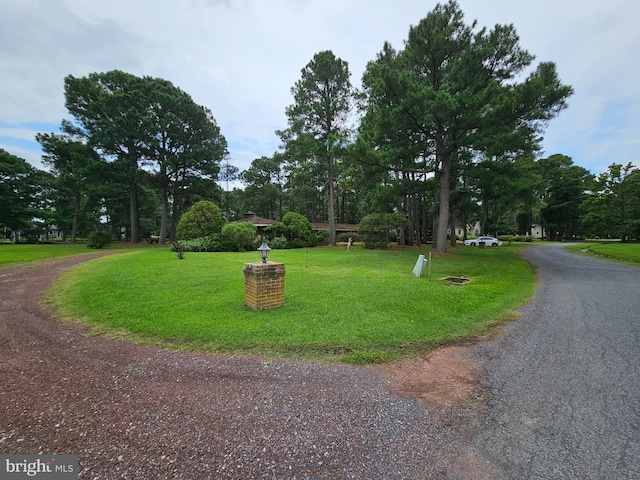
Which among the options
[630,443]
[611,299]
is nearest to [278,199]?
[611,299]

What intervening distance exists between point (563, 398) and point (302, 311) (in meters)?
3.67

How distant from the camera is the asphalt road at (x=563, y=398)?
5.85 feet

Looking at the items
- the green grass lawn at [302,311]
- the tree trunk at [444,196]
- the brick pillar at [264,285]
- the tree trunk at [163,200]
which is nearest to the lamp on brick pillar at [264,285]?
the brick pillar at [264,285]

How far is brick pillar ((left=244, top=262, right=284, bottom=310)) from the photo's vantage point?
506 centimetres

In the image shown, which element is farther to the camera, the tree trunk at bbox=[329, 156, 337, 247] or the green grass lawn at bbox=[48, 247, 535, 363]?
the tree trunk at bbox=[329, 156, 337, 247]

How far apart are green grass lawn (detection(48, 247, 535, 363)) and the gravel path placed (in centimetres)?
45

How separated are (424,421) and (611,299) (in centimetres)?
682

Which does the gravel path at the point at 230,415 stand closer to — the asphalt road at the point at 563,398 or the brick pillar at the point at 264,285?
the asphalt road at the point at 563,398

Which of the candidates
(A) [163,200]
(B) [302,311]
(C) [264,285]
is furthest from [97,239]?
(B) [302,311]

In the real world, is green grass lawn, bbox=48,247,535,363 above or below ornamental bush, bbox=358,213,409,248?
below

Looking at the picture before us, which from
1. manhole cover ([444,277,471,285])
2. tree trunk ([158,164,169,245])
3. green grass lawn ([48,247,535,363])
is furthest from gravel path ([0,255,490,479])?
tree trunk ([158,164,169,245])

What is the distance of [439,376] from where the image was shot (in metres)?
2.99

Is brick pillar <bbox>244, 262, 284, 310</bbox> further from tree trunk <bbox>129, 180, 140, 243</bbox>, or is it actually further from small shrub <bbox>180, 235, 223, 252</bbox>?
tree trunk <bbox>129, 180, 140, 243</bbox>

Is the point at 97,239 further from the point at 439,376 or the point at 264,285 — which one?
the point at 439,376
